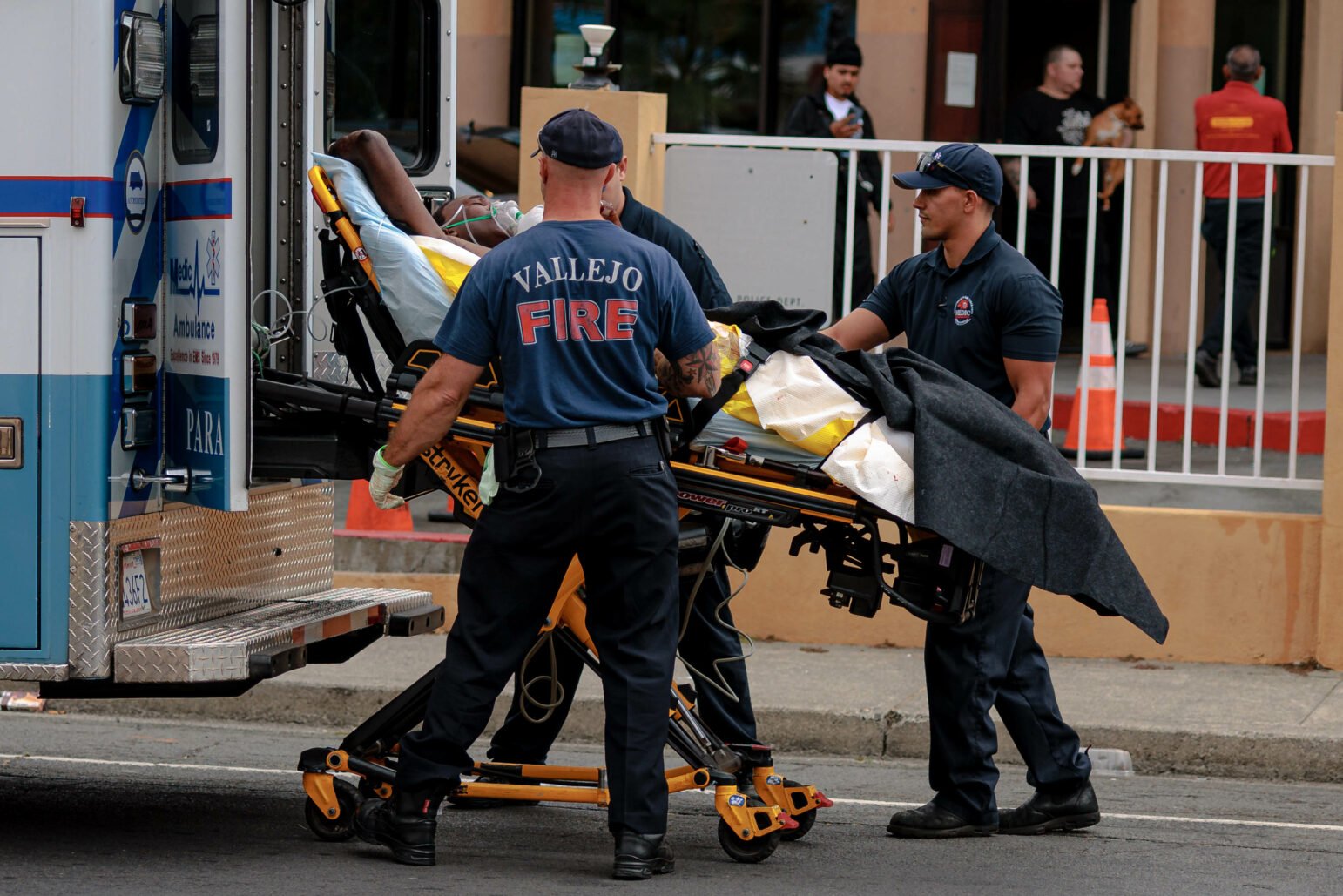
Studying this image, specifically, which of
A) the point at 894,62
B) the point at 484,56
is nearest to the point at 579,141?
the point at 894,62

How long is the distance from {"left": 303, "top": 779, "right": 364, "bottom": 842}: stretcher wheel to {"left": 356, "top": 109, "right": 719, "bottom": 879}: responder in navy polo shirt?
0.31 m

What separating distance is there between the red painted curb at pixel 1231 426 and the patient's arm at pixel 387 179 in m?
4.10

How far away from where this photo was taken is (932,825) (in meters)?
6.00

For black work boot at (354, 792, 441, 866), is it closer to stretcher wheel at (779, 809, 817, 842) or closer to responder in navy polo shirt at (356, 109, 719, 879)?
responder in navy polo shirt at (356, 109, 719, 879)

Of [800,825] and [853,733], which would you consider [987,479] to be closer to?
[800,825]

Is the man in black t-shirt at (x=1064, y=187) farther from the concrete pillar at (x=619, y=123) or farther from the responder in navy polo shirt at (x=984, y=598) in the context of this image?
the responder in navy polo shirt at (x=984, y=598)

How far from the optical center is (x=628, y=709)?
5348 millimetres

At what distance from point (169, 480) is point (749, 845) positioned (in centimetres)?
193

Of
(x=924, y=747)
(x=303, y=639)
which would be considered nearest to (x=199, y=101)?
(x=303, y=639)

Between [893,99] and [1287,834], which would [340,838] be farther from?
[893,99]

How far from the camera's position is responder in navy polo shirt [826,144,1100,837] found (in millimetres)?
5910

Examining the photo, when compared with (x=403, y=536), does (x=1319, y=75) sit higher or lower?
higher

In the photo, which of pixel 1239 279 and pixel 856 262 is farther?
pixel 856 262

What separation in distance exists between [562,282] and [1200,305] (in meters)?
4.75
